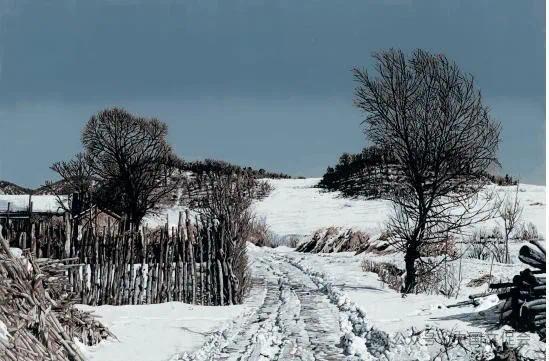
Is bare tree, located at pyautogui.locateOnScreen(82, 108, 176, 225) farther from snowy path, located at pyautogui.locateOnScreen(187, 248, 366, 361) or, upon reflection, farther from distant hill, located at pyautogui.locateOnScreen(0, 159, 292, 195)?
snowy path, located at pyautogui.locateOnScreen(187, 248, 366, 361)

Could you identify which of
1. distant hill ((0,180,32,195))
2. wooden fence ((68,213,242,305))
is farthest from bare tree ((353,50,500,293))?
distant hill ((0,180,32,195))

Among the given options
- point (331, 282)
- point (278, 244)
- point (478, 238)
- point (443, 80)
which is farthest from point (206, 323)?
point (443, 80)

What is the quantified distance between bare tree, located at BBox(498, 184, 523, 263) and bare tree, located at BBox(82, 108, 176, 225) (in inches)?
115

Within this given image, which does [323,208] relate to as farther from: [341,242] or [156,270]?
[156,270]

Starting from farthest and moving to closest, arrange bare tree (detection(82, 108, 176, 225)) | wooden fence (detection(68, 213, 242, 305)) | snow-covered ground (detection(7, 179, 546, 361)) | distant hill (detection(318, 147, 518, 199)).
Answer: wooden fence (detection(68, 213, 242, 305)), distant hill (detection(318, 147, 518, 199)), bare tree (detection(82, 108, 176, 225)), snow-covered ground (detection(7, 179, 546, 361))

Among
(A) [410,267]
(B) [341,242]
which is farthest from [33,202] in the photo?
(A) [410,267]

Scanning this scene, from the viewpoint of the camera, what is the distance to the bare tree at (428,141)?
627cm

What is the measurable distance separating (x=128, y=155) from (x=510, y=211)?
335 cm

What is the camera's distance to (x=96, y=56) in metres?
5.67

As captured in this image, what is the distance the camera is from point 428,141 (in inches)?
282

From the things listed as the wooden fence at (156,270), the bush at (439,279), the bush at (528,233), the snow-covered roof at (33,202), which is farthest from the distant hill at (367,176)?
the snow-covered roof at (33,202)

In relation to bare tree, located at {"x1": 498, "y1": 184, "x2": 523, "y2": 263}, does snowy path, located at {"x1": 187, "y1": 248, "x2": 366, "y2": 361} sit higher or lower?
lower

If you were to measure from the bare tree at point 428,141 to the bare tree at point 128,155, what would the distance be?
70.9 inches

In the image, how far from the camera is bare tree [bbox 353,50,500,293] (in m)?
6.27
